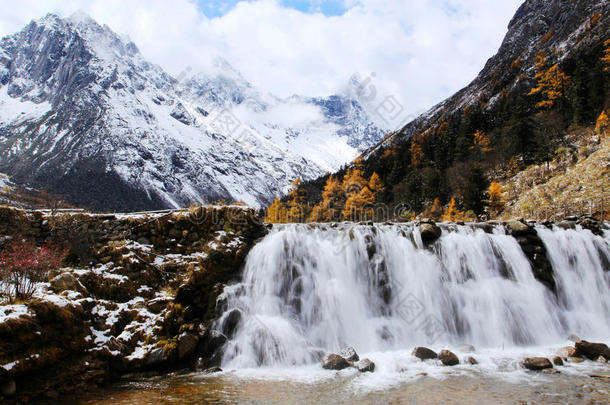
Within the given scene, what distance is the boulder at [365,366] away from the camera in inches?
→ 370

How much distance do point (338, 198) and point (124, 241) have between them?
48.4 meters

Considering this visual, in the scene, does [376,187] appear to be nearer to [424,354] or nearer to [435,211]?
[435,211]

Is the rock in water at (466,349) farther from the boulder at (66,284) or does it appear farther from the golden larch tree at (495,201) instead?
the golden larch tree at (495,201)

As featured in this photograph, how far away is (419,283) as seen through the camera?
13.5 metres

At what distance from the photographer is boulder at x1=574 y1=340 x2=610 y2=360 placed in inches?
387

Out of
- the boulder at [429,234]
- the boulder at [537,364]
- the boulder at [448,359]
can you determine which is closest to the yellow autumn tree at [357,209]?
the boulder at [429,234]

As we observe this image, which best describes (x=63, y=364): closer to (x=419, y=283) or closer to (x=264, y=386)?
(x=264, y=386)

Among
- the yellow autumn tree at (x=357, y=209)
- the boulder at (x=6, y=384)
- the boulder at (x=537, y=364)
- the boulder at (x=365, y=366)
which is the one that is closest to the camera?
the boulder at (x=6, y=384)

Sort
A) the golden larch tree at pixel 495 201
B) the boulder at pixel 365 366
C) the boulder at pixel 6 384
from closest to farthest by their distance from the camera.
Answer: the boulder at pixel 6 384 < the boulder at pixel 365 366 < the golden larch tree at pixel 495 201

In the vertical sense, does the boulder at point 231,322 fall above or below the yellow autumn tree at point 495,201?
below

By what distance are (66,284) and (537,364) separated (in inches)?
574

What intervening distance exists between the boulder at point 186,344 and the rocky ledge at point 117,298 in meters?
0.03

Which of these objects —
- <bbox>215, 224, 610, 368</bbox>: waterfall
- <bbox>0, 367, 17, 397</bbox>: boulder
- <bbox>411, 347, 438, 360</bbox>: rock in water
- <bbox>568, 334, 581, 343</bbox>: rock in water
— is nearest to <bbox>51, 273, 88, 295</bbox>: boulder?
<bbox>0, 367, 17, 397</bbox>: boulder

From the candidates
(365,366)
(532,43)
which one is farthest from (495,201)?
(532,43)
